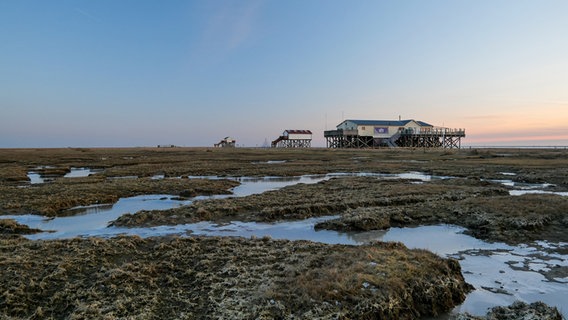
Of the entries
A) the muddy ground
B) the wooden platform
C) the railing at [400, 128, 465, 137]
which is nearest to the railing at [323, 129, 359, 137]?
the wooden platform

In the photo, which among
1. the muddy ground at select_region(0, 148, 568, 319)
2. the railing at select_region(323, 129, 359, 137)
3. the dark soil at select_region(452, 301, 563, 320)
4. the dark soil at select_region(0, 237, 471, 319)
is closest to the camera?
the dark soil at select_region(452, 301, 563, 320)

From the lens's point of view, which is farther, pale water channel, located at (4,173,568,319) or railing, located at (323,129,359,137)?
railing, located at (323,129,359,137)

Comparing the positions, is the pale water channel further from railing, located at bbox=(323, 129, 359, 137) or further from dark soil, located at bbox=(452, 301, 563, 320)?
railing, located at bbox=(323, 129, 359, 137)

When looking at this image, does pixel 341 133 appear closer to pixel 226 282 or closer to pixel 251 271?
pixel 251 271

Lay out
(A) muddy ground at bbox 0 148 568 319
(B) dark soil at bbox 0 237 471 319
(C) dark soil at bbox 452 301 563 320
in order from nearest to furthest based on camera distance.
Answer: (C) dark soil at bbox 452 301 563 320
(B) dark soil at bbox 0 237 471 319
(A) muddy ground at bbox 0 148 568 319

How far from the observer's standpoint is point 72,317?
274 inches

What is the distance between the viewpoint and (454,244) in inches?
512

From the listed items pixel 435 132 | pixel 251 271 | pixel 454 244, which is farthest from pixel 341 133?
pixel 251 271

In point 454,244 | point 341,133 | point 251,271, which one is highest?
point 341,133

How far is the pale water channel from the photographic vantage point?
8.64 m

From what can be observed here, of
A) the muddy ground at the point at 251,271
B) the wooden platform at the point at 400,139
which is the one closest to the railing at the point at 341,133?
the wooden platform at the point at 400,139

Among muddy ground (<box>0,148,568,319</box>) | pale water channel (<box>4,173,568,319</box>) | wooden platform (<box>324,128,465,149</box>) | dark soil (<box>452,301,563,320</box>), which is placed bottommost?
pale water channel (<box>4,173,568,319</box>)

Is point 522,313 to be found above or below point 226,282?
Result: below

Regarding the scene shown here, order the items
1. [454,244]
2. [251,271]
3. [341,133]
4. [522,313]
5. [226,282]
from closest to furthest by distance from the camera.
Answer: [522,313] < [226,282] < [251,271] < [454,244] < [341,133]
